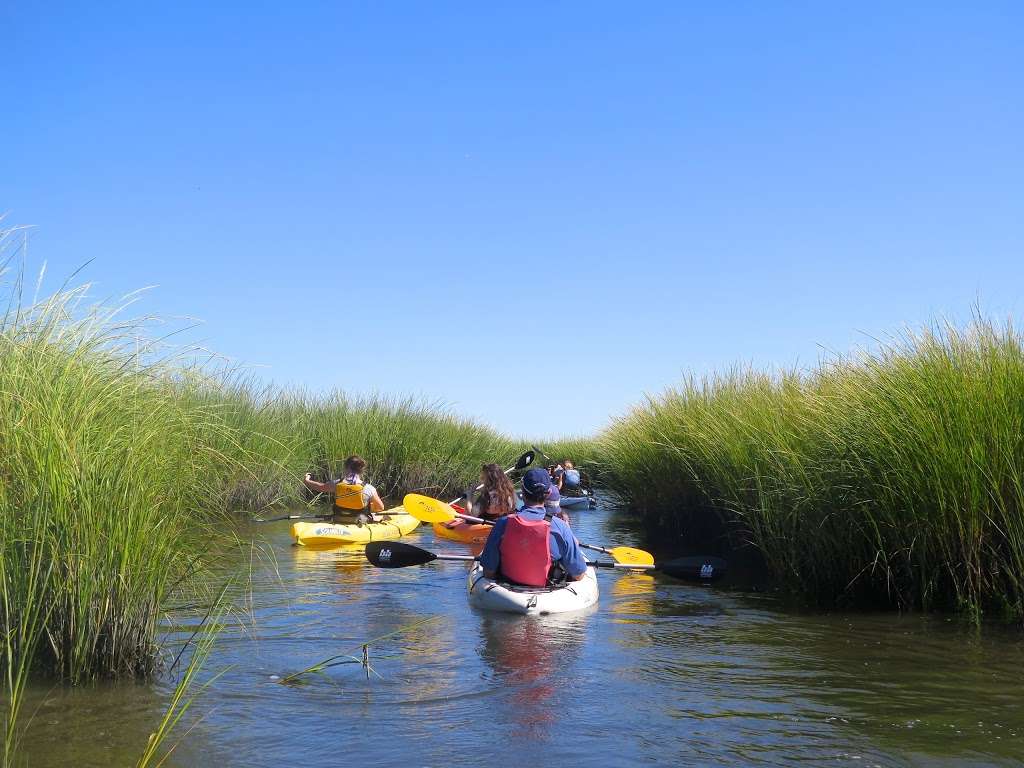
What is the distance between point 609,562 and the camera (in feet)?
30.5

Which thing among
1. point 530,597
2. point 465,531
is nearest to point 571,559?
point 530,597

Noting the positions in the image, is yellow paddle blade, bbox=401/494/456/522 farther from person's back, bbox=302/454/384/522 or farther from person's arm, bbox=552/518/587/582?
person's arm, bbox=552/518/587/582

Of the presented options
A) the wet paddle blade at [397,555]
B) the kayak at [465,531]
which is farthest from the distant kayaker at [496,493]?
the wet paddle blade at [397,555]

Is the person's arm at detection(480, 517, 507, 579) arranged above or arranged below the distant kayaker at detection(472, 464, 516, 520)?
below

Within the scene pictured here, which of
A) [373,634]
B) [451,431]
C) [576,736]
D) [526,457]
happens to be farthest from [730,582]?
[451,431]

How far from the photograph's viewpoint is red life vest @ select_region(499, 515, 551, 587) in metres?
7.78

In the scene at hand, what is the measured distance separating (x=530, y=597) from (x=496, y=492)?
3791 mm

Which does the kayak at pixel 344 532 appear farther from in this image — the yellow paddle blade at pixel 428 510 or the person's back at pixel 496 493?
the person's back at pixel 496 493

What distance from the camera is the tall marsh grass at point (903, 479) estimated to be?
6.64m

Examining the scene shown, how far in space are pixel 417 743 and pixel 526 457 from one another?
11.0m

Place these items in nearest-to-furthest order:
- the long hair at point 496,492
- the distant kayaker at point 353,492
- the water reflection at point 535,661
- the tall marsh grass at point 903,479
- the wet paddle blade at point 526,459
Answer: the water reflection at point 535,661
the tall marsh grass at point 903,479
the long hair at point 496,492
the distant kayaker at point 353,492
the wet paddle blade at point 526,459

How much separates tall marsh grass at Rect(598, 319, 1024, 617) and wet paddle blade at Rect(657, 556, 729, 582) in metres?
0.53

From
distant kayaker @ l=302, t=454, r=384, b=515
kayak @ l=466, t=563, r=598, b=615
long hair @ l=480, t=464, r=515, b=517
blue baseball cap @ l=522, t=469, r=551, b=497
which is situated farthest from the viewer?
distant kayaker @ l=302, t=454, r=384, b=515

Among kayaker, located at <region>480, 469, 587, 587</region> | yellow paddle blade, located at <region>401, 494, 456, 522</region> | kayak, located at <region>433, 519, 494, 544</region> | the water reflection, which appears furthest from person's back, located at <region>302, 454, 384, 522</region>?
the water reflection
